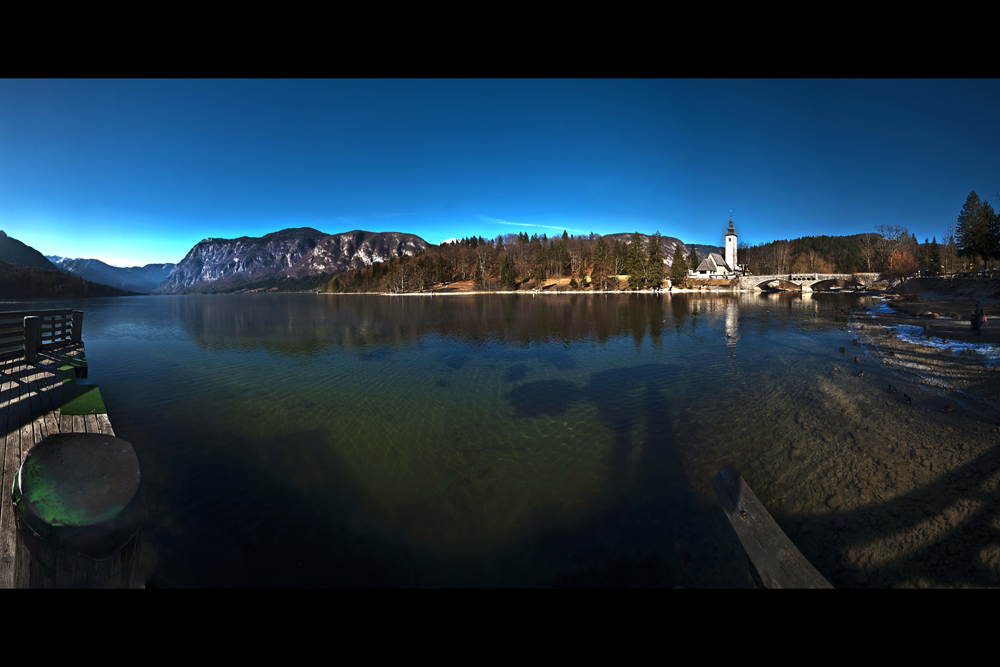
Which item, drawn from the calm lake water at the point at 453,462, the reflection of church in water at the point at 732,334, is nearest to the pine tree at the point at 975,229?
the reflection of church in water at the point at 732,334

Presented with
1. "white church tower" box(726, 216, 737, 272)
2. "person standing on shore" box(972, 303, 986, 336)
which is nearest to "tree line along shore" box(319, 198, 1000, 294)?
"white church tower" box(726, 216, 737, 272)

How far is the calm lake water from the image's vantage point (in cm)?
666

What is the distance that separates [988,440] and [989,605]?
1296cm

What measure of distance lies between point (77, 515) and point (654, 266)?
119 meters

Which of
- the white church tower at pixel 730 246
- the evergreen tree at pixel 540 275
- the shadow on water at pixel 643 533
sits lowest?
the shadow on water at pixel 643 533

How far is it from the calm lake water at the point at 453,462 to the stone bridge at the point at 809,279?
404 ft

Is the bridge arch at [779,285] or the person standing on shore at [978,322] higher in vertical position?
the bridge arch at [779,285]

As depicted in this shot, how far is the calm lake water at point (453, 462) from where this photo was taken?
6664mm

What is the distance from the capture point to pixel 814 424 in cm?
1209

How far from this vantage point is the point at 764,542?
6285mm

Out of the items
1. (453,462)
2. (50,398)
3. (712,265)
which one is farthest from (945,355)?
(712,265)

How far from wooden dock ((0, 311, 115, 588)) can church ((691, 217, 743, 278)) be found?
575ft

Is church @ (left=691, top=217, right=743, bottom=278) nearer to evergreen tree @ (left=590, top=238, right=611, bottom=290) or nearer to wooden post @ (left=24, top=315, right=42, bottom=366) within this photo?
evergreen tree @ (left=590, top=238, right=611, bottom=290)

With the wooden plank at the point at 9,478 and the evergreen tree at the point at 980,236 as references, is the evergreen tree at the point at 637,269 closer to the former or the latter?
the evergreen tree at the point at 980,236
